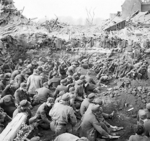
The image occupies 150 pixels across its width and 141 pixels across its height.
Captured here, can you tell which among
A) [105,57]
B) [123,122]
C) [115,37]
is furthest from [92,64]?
[123,122]

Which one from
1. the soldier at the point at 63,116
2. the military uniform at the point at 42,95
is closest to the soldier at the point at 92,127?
the soldier at the point at 63,116

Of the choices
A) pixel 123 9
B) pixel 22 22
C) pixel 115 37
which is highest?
pixel 123 9

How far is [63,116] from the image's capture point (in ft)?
21.9

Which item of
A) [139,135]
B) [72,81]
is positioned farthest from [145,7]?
[139,135]

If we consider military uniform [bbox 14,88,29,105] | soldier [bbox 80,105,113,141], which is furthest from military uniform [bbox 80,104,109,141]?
military uniform [bbox 14,88,29,105]

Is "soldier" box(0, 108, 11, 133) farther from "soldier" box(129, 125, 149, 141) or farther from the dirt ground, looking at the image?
"soldier" box(129, 125, 149, 141)

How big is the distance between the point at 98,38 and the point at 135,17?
362 inches

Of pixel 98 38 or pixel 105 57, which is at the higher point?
pixel 98 38

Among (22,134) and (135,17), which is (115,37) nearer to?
(135,17)

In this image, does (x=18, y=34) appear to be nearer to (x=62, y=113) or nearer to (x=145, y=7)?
(x=62, y=113)

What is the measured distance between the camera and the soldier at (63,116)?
6660 millimetres

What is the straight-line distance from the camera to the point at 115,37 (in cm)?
1645

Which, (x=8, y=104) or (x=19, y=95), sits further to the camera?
(x=19, y=95)

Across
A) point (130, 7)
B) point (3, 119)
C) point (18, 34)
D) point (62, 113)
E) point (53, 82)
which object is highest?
point (130, 7)
